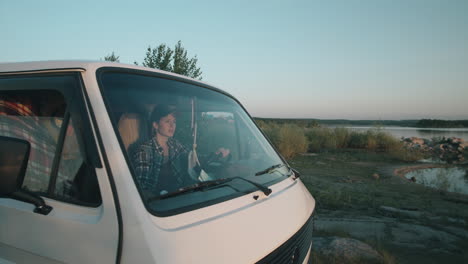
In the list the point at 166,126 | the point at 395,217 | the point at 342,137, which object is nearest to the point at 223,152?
the point at 166,126

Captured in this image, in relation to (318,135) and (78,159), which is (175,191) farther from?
(318,135)

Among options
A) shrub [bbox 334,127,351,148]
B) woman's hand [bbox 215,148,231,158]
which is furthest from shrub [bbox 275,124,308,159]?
woman's hand [bbox 215,148,231,158]

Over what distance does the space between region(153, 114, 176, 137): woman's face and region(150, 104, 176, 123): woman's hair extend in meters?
0.03

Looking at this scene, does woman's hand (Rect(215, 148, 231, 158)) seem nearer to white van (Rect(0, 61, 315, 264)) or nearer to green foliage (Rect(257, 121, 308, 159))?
white van (Rect(0, 61, 315, 264))

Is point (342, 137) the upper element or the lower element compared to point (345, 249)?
upper

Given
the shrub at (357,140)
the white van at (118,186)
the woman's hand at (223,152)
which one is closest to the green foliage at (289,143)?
the shrub at (357,140)

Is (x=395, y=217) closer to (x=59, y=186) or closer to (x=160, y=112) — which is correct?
(x=160, y=112)

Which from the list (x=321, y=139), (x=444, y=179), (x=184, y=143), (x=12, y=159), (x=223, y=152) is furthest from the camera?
(x=321, y=139)

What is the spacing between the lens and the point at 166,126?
207 centimetres

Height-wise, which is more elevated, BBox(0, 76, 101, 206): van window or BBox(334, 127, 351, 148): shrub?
BBox(0, 76, 101, 206): van window

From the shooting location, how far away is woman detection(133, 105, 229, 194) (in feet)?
4.89

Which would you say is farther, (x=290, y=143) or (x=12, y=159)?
(x=290, y=143)

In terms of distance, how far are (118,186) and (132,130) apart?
0.48m

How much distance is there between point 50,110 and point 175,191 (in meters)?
0.88
